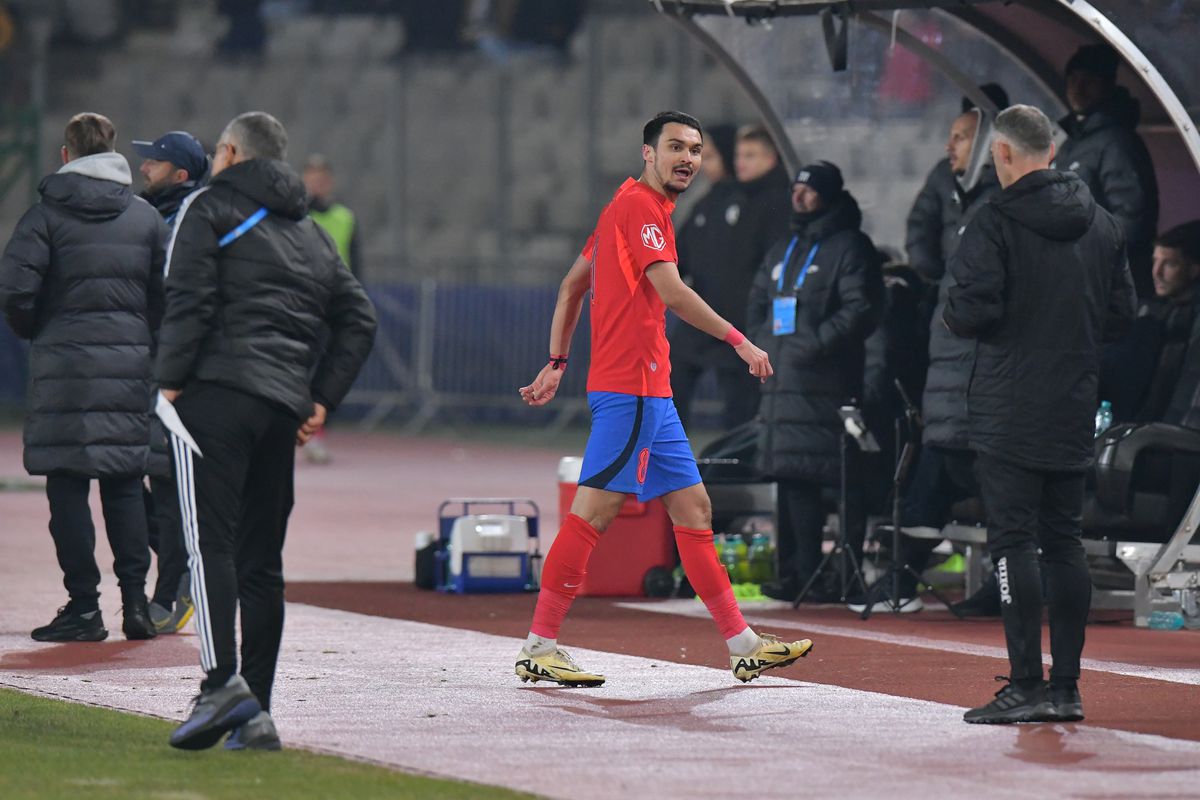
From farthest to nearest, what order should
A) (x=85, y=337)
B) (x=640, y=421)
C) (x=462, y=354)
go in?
1. (x=462, y=354)
2. (x=85, y=337)
3. (x=640, y=421)

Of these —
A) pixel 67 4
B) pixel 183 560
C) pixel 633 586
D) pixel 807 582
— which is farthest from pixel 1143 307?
pixel 67 4

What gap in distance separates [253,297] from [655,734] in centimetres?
184

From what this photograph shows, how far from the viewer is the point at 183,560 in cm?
1063

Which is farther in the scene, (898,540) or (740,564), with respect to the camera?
(740,564)

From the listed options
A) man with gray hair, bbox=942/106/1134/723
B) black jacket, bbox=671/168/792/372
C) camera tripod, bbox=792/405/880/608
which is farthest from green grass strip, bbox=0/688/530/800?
black jacket, bbox=671/168/792/372

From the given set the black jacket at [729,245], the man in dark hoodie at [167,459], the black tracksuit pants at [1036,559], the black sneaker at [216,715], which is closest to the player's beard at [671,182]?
the black tracksuit pants at [1036,559]

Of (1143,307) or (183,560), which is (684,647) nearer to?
(183,560)

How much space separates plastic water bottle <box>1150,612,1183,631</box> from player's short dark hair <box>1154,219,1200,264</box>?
1662 mm

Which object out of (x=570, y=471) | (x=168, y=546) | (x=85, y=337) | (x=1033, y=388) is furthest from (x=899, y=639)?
(x=85, y=337)

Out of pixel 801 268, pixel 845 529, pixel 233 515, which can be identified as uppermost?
pixel 801 268

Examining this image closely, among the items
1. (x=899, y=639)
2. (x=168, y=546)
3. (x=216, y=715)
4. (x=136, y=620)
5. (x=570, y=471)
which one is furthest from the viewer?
(x=570, y=471)

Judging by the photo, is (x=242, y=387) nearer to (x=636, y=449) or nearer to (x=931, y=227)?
(x=636, y=449)

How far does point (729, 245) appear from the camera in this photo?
14086 mm

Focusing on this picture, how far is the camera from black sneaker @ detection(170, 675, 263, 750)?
7035 mm
